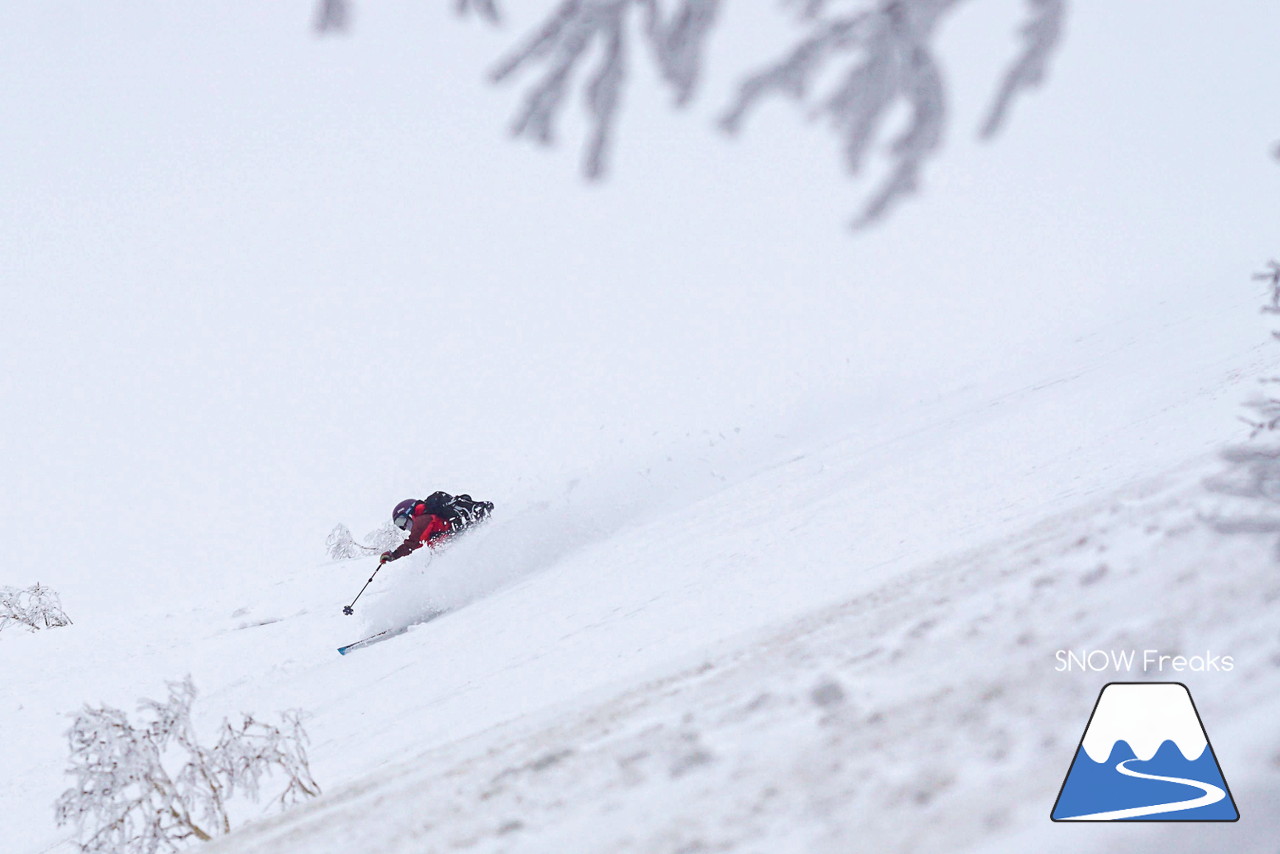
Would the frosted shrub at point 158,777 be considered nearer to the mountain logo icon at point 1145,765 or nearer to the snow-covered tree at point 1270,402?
the mountain logo icon at point 1145,765

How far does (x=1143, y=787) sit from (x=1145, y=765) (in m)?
0.05

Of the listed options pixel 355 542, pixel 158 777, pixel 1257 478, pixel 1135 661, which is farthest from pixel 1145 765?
pixel 355 542

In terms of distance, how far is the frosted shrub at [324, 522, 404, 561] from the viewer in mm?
20781

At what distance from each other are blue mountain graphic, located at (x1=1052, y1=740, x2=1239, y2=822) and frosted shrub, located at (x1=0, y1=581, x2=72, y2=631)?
20.2 m

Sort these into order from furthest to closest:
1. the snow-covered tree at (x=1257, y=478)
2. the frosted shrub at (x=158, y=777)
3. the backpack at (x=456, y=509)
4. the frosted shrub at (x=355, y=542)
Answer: the frosted shrub at (x=355, y=542), the backpack at (x=456, y=509), the frosted shrub at (x=158, y=777), the snow-covered tree at (x=1257, y=478)

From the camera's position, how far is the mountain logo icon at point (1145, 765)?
1.21 m

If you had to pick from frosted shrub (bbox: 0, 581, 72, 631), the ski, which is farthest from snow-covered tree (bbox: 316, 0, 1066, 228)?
frosted shrub (bbox: 0, 581, 72, 631)

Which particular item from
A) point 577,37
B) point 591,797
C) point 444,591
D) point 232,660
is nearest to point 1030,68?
point 577,37

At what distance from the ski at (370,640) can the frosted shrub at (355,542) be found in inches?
471

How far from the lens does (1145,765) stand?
136 centimetres

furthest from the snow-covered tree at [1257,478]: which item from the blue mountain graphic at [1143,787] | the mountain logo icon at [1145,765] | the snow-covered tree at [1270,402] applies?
the blue mountain graphic at [1143,787]

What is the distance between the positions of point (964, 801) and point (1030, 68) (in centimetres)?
145

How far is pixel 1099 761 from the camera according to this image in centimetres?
133

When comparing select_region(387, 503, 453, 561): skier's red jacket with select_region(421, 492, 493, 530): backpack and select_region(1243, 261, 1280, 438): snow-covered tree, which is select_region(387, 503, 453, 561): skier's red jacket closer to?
select_region(421, 492, 493, 530): backpack
